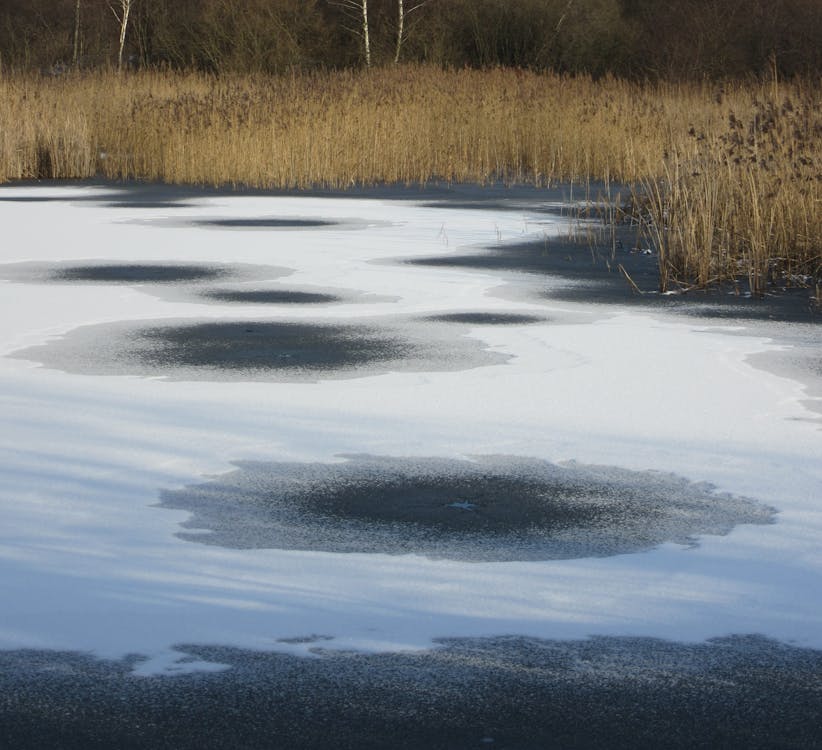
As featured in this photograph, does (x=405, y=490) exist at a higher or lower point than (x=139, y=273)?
lower

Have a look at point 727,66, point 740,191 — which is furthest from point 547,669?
point 727,66

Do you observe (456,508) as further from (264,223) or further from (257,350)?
(264,223)

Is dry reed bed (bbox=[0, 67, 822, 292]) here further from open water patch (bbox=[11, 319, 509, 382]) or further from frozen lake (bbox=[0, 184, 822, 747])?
open water patch (bbox=[11, 319, 509, 382])

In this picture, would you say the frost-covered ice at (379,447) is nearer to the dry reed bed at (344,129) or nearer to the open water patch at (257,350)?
the open water patch at (257,350)

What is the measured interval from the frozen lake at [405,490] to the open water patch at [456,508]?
13 mm

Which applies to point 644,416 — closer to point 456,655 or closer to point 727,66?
point 456,655

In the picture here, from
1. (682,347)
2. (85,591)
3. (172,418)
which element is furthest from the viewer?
(682,347)

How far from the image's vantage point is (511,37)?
117 feet

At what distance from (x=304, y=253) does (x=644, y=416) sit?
5.86 m

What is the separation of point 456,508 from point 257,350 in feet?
9.40

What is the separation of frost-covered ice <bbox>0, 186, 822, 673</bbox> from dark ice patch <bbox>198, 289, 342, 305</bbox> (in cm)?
5

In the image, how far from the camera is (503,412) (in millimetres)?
5773

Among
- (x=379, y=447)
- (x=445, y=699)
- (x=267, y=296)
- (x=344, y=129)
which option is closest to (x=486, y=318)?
(x=267, y=296)

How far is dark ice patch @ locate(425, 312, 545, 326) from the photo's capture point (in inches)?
316
